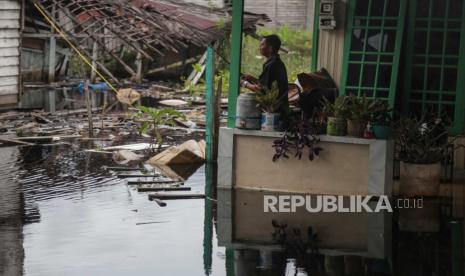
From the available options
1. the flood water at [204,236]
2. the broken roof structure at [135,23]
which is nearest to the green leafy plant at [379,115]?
the flood water at [204,236]

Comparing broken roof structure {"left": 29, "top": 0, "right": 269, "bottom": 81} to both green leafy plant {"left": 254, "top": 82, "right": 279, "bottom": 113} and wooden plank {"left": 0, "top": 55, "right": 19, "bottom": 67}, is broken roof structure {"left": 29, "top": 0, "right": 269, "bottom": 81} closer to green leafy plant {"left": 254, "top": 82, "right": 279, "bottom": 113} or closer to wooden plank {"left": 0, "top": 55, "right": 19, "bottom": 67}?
wooden plank {"left": 0, "top": 55, "right": 19, "bottom": 67}

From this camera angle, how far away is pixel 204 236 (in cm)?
896

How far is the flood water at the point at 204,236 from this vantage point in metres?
7.74

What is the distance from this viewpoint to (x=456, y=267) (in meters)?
7.73

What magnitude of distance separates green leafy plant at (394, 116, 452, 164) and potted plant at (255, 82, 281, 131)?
1.70 m

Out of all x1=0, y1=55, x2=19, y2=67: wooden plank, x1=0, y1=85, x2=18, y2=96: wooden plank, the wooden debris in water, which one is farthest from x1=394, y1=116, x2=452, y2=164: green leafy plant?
x1=0, y1=55, x2=19, y2=67: wooden plank

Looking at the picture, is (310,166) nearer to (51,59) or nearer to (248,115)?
(248,115)

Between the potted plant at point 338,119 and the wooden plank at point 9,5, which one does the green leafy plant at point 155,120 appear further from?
the wooden plank at point 9,5

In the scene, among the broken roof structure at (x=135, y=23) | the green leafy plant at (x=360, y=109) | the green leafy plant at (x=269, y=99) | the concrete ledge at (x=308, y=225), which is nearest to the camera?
the concrete ledge at (x=308, y=225)

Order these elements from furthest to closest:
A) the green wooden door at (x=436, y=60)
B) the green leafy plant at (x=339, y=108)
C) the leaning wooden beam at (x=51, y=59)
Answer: the leaning wooden beam at (x=51, y=59)
the green wooden door at (x=436, y=60)
the green leafy plant at (x=339, y=108)

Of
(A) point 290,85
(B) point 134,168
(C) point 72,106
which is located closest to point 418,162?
(A) point 290,85

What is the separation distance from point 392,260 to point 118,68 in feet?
83.0

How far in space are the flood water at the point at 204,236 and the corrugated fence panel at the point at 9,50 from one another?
10451 millimetres

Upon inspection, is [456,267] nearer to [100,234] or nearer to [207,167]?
[100,234]
